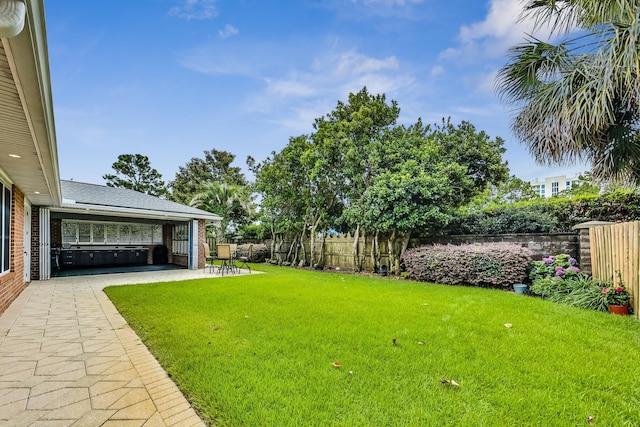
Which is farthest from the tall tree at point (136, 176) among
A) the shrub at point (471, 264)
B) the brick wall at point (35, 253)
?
the shrub at point (471, 264)

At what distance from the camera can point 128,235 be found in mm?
15648

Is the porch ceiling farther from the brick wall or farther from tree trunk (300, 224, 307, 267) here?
tree trunk (300, 224, 307, 267)

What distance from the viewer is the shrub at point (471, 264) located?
8.02 meters

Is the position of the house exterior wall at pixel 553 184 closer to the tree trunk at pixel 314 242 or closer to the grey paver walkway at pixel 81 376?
the tree trunk at pixel 314 242

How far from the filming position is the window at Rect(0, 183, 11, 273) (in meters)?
5.80

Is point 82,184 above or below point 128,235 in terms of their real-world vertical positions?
above

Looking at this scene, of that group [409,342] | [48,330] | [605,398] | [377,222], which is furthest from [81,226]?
[605,398]

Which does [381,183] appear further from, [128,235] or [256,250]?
[128,235]

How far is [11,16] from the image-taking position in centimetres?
155

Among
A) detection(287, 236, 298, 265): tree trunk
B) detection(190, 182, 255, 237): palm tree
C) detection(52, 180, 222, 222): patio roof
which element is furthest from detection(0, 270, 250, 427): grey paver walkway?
detection(190, 182, 255, 237): palm tree

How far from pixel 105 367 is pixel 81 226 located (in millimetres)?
14271

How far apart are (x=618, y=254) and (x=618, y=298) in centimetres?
84

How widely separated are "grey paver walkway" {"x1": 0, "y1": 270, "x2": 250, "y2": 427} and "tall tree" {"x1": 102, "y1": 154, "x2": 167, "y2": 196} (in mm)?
25603

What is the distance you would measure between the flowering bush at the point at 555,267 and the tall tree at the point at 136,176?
29.5 metres
